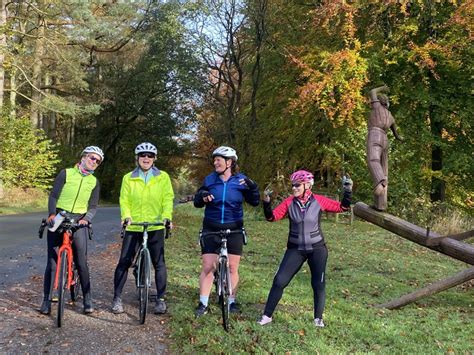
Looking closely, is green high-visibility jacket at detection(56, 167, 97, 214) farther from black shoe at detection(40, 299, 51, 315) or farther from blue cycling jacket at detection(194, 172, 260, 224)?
blue cycling jacket at detection(194, 172, 260, 224)

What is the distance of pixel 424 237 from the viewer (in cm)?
658

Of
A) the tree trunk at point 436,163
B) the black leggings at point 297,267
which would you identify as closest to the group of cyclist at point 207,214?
the black leggings at point 297,267

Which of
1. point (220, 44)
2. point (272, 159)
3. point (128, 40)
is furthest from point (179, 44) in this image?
point (272, 159)

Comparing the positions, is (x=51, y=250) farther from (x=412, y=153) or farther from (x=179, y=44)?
(x=179, y=44)

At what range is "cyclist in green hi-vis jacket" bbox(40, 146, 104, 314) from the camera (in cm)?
562

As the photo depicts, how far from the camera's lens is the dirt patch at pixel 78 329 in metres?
4.77

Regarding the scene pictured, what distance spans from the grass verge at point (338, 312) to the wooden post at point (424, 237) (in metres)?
0.88

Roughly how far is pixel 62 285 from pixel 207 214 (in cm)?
184

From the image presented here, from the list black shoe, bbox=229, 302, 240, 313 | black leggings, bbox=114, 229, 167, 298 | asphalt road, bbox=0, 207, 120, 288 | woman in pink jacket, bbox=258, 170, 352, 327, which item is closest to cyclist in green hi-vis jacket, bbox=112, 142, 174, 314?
black leggings, bbox=114, 229, 167, 298

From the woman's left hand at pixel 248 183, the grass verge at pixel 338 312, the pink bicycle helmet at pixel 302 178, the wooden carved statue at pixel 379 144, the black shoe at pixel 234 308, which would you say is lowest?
the grass verge at pixel 338 312

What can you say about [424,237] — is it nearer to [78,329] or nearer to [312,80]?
[78,329]

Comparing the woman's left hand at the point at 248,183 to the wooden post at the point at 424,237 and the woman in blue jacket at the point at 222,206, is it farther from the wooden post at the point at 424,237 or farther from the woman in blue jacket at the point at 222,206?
the wooden post at the point at 424,237

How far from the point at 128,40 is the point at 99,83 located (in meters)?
4.25

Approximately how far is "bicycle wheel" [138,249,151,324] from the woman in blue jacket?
657 millimetres
